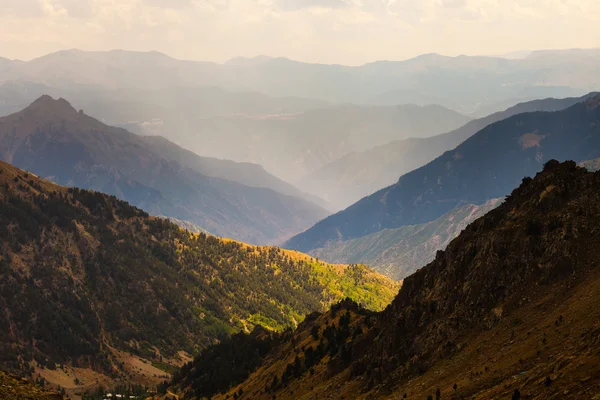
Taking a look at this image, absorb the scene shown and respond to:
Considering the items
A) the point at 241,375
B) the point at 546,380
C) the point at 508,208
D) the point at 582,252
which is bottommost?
the point at 241,375

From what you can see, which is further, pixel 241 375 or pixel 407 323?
pixel 241 375

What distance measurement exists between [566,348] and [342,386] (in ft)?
162

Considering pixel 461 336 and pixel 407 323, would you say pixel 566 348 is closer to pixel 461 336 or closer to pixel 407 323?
pixel 461 336

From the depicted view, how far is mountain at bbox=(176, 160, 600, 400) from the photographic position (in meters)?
59.8

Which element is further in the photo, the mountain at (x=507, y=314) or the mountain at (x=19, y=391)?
the mountain at (x=19, y=391)

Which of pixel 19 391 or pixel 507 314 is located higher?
pixel 19 391

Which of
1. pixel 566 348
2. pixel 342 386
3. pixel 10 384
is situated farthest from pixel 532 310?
pixel 10 384

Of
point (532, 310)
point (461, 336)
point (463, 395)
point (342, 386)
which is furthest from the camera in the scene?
point (342, 386)

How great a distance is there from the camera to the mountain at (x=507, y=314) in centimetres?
5984

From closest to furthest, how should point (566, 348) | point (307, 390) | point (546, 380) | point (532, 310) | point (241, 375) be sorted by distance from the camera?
point (546, 380)
point (566, 348)
point (532, 310)
point (307, 390)
point (241, 375)

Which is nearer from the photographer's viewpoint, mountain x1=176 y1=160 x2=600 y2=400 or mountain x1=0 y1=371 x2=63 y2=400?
mountain x1=176 y1=160 x2=600 y2=400

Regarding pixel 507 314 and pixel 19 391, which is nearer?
pixel 507 314

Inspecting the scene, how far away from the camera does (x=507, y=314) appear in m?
77.5

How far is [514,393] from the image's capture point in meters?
54.4
